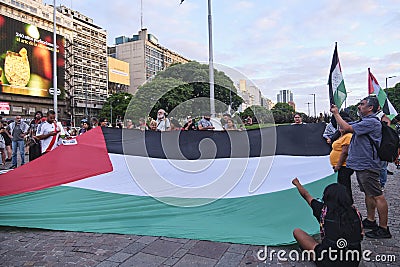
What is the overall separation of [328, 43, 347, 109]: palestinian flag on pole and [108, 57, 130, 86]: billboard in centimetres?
7355

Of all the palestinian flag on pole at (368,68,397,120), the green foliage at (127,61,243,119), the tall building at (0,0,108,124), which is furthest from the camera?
the tall building at (0,0,108,124)

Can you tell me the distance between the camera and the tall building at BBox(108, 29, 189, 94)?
82.9 m

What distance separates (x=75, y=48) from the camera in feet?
212

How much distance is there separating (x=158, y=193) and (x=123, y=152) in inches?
52.7

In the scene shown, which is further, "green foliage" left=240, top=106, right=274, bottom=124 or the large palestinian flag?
"green foliage" left=240, top=106, right=274, bottom=124

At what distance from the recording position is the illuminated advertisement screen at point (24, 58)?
41750 mm

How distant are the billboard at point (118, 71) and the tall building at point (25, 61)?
21.6 meters

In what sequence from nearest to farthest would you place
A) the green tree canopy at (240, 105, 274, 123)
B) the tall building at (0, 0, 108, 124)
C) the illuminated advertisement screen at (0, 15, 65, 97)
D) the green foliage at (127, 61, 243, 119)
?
the green tree canopy at (240, 105, 274, 123), the green foliage at (127, 61, 243, 119), the illuminated advertisement screen at (0, 15, 65, 97), the tall building at (0, 0, 108, 124)

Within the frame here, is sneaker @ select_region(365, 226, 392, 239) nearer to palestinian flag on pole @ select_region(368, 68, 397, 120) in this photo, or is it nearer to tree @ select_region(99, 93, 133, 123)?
palestinian flag on pole @ select_region(368, 68, 397, 120)

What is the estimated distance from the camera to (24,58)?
44.0 metres

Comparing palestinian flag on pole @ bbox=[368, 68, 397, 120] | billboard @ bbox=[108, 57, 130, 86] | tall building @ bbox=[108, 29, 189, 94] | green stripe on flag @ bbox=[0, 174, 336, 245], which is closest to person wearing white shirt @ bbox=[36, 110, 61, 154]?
green stripe on flag @ bbox=[0, 174, 336, 245]

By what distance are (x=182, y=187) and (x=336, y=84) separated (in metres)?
2.73

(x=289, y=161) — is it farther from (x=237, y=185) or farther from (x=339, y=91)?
(x=339, y=91)

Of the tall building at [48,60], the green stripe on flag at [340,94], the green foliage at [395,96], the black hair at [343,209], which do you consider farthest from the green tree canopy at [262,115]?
→ the green foliage at [395,96]
